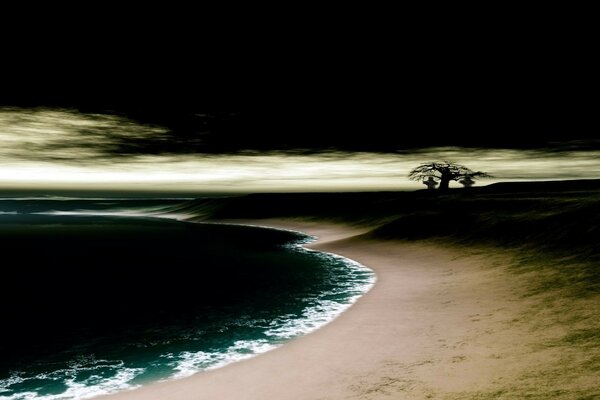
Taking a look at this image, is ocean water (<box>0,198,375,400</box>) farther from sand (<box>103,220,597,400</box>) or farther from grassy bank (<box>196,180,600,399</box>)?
grassy bank (<box>196,180,600,399</box>)

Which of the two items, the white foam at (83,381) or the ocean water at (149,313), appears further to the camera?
the ocean water at (149,313)

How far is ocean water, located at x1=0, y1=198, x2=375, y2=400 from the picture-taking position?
16.4 metres

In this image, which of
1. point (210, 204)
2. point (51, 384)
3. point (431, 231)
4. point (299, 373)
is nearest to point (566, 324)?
point (299, 373)

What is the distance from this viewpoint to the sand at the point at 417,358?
39.0ft

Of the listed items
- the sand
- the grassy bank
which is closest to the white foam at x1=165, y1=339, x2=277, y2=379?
the sand

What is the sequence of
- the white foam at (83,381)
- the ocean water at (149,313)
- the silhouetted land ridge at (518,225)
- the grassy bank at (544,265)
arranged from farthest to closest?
the silhouetted land ridge at (518,225)
the ocean water at (149,313)
the white foam at (83,381)
the grassy bank at (544,265)

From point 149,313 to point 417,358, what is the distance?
16306 mm

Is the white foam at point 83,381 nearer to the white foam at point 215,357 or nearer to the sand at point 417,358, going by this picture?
the sand at point 417,358

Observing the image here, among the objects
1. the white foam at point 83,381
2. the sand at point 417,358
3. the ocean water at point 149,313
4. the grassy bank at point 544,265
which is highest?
the grassy bank at point 544,265

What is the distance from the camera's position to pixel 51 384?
1516 centimetres

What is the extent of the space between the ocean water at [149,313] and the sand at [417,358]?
1.93 metres

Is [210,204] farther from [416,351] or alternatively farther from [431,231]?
[416,351]

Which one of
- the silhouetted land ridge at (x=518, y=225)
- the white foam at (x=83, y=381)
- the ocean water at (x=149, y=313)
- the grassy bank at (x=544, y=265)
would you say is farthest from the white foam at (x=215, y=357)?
the silhouetted land ridge at (x=518, y=225)

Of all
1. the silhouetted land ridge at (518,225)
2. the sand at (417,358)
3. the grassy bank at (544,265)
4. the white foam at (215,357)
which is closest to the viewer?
the grassy bank at (544,265)
